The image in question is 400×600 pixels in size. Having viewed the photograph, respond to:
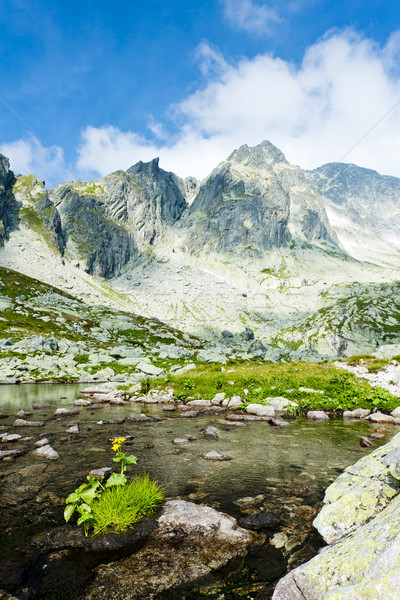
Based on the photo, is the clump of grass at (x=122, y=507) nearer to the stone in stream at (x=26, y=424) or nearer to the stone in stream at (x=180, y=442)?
the stone in stream at (x=180, y=442)

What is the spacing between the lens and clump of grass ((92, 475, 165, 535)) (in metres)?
7.15

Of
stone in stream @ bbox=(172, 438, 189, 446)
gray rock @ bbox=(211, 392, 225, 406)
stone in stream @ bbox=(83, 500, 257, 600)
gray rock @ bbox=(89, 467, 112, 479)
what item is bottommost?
gray rock @ bbox=(211, 392, 225, 406)

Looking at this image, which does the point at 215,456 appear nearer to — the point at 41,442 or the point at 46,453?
the point at 46,453

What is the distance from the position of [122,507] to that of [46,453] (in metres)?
6.86

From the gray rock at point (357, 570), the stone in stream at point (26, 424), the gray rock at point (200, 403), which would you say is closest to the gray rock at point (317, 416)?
the gray rock at point (200, 403)

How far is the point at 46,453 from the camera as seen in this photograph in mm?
12648

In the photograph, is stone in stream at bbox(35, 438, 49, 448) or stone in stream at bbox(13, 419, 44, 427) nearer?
stone in stream at bbox(35, 438, 49, 448)

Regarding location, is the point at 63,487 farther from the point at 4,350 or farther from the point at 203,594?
the point at 4,350

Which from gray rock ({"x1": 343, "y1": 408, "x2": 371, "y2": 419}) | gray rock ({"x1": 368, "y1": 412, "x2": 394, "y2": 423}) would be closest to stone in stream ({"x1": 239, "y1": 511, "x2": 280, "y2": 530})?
gray rock ({"x1": 368, "y1": 412, "x2": 394, "y2": 423})

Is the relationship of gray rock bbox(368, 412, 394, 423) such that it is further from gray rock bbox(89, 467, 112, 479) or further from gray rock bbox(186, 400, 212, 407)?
gray rock bbox(89, 467, 112, 479)

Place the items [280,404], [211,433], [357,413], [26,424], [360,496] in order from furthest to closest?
1. [280,404]
2. [357,413]
3. [26,424]
4. [211,433]
5. [360,496]

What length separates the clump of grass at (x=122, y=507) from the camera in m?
7.15

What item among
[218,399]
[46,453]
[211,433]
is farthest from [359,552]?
[218,399]

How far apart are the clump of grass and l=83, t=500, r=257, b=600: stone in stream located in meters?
0.49
